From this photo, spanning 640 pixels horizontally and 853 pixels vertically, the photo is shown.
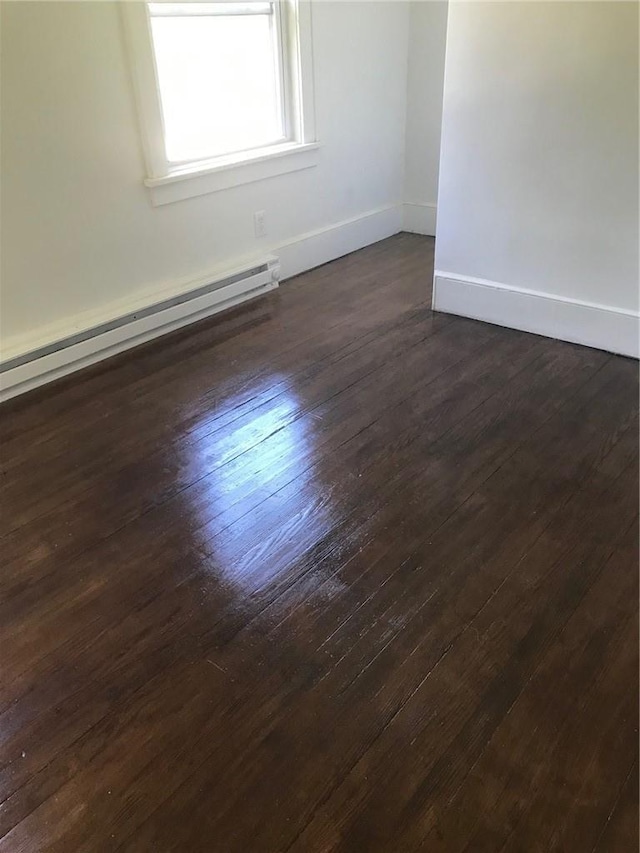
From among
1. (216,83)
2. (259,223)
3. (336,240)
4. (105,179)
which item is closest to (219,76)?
(216,83)

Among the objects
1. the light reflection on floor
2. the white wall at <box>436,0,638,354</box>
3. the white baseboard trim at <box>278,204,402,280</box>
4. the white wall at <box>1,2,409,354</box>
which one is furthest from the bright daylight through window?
the light reflection on floor

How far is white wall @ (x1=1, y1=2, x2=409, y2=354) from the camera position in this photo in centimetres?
251

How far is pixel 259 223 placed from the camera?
3.62 m

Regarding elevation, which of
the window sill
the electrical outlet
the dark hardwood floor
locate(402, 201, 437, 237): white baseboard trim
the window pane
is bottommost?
the dark hardwood floor

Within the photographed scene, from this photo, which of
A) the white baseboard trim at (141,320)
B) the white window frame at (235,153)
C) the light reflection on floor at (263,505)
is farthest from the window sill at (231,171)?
the light reflection on floor at (263,505)

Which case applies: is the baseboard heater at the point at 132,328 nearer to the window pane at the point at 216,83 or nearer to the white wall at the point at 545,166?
the window pane at the point at 216,83

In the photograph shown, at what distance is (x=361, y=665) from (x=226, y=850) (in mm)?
481

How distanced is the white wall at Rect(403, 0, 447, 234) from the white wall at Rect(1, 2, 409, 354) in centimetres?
11

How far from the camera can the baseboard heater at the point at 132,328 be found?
2725mm

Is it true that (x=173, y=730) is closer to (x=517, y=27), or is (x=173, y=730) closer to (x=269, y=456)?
(x=269, y=456)

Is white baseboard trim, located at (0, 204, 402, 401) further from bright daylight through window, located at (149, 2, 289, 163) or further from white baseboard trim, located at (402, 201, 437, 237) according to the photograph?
bright daylight through window, located at (149, 2, 289, 163)

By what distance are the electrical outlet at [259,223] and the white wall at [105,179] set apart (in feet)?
0.12

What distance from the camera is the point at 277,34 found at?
3385 millimetres

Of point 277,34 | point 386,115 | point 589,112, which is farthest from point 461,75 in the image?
point 386,115
